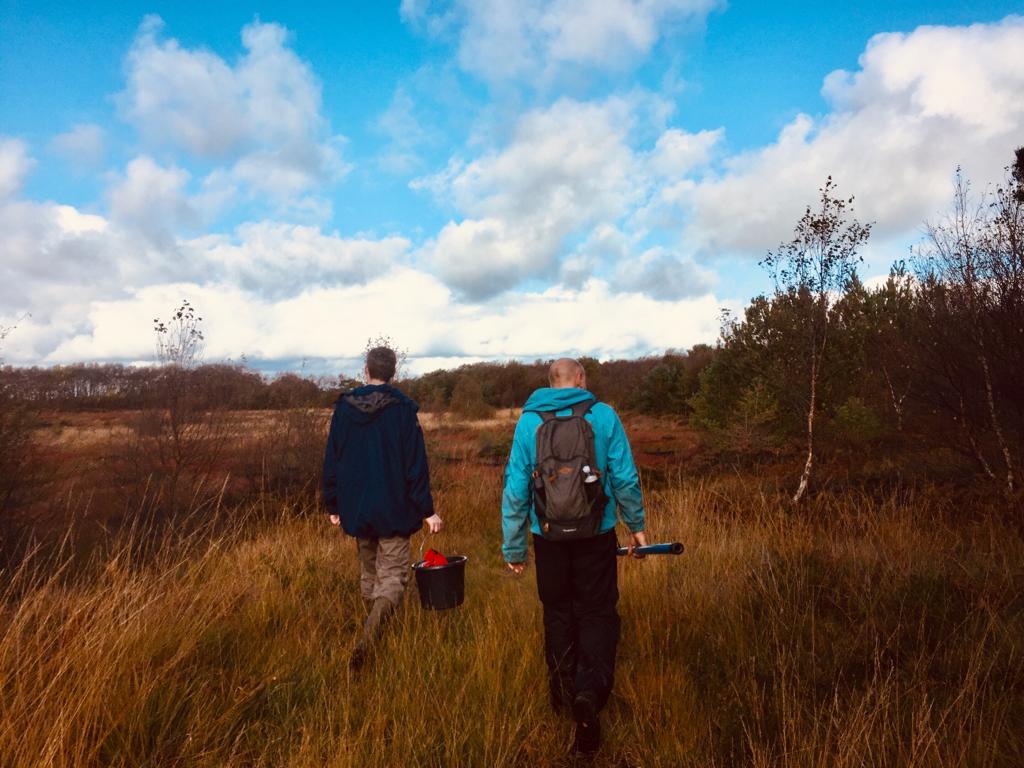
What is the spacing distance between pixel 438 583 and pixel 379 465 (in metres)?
0.91

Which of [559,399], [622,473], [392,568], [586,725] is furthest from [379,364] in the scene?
[586,725]

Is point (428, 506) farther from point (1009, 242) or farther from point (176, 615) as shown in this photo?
point (1009, 242)

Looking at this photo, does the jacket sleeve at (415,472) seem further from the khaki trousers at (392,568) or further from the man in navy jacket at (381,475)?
the khaki trousers at (392,568)

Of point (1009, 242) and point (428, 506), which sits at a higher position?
point (1009, 242)

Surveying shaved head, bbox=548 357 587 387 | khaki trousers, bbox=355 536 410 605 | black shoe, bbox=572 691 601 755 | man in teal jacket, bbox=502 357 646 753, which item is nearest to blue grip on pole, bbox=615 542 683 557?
man in teal jacket, bbox=502 357 646 753

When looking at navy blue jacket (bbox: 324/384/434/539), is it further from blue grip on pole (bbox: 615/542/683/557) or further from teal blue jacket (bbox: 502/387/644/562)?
blue grip on pole (bbox: 615/542/683/557)

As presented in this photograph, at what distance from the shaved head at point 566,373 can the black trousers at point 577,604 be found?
81 centimetres

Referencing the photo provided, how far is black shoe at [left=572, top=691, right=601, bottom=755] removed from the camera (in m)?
2.50

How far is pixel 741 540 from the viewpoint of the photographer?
5258 mm

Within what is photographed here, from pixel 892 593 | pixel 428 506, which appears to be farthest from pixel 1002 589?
pixel 428 506

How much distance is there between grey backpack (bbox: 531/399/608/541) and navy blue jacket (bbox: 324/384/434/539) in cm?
121

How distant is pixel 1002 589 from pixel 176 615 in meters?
5.63

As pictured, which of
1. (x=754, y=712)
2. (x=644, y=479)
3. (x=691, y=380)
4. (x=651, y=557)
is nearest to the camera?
(x=754, y=712)

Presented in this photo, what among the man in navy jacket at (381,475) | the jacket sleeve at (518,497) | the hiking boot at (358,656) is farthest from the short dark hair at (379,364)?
the hiking boot at (358,656)
